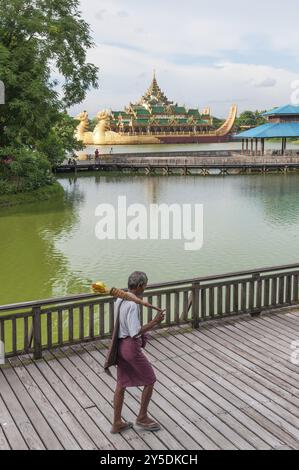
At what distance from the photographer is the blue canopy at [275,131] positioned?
59.5m

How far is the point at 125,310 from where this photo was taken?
18.7 ft

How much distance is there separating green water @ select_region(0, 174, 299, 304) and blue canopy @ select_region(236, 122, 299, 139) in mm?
19904

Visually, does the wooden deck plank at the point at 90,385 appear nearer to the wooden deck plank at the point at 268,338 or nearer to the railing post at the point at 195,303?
the railing post at the point at 195,303

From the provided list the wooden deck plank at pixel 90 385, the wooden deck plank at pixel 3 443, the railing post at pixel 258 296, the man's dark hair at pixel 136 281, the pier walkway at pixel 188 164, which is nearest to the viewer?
the man's dark hair at pixel 136 281

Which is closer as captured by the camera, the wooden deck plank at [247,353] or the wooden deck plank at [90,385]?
the wooden deck plank at [90,385]

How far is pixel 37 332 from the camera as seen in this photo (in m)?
7.97

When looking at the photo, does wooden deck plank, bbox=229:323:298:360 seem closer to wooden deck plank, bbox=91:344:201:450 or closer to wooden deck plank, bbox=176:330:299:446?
wooden deck plank, bbox=176:330:299:446

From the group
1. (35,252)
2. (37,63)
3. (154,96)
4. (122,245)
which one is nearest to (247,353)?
(122,245)

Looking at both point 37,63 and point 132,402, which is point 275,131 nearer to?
point 37,63

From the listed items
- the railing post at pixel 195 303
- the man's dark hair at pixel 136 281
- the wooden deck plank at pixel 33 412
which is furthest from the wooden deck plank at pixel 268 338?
the wooden deck plank at pixel 33 412

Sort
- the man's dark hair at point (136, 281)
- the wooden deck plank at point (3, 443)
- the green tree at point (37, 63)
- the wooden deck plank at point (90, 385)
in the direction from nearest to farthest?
the man's dark hair at point (136, 281)
the wooden deck plank at point (3, 443)
the wooden deck plank at point (90, 385)
the green tree at point (37, 63)

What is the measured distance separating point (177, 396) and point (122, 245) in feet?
51.0

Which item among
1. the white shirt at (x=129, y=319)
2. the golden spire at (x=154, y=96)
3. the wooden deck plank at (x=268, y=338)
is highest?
the golden spire at (x=154, y=96)

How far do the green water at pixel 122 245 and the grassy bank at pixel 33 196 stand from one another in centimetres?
103
